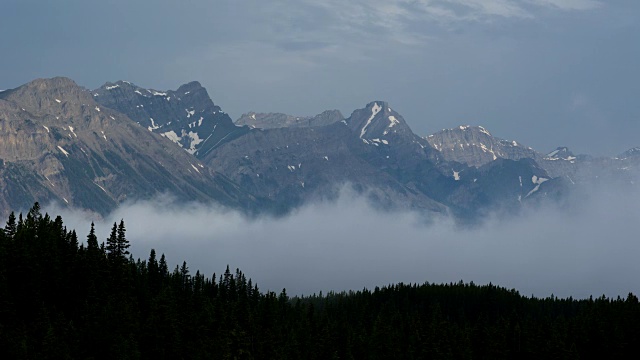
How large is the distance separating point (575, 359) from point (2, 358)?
10109 centimetres

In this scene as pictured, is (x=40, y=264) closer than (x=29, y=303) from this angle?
No

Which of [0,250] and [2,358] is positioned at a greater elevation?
[0,250]

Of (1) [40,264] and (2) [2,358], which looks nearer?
(2) [2,358]

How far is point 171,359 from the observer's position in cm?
17188

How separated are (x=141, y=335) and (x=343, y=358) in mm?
43693

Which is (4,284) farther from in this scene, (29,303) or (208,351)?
(208,351)

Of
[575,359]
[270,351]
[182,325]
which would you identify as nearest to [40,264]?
[182,325]

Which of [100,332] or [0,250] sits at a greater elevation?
[0,250]

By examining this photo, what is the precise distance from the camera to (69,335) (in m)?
168

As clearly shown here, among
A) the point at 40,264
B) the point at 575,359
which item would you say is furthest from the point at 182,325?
the point at 575,359

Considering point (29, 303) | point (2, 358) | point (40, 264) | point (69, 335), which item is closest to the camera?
point (2, 358)

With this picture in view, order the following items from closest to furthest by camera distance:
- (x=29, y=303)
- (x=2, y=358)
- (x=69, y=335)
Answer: (x=2, y=358) → (x=69, y=335) → (x=29, y=303)

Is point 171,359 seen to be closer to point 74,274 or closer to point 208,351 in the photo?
point 208,351

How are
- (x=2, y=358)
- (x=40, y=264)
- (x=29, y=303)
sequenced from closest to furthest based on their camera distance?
(x=2, y=358)
(x=29, y=303)
(x=40, y=264)
